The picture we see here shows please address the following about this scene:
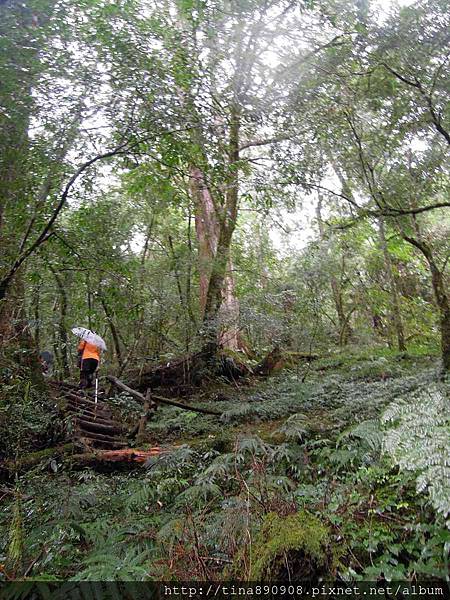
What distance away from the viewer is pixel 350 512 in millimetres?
2900

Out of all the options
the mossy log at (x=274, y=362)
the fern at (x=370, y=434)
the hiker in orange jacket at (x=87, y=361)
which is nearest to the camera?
the fern at (x=370, y=434)

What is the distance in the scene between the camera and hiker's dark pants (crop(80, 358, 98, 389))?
28.4 feet

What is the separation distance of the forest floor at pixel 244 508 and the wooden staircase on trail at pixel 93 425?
578 millimetres

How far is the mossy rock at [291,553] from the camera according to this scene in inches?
87.4

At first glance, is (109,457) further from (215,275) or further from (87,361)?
(215,275)

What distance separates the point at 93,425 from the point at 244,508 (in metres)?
4.53

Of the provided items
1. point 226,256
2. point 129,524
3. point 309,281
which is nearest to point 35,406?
point 129,524

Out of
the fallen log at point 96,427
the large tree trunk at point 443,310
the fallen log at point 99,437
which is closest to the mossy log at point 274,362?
the large tree trunk at point 443,310

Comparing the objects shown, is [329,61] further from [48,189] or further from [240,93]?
[48,189]

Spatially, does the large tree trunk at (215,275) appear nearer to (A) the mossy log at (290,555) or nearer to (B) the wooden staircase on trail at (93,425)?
(B) the wooden staircase on trail at (93,425)

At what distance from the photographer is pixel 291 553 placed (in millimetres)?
2289

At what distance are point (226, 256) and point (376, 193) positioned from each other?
4.36 metres

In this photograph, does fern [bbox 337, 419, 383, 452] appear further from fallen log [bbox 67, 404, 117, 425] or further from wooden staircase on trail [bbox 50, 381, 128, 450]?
fallen log [bbox 67, 404, 117, 425]

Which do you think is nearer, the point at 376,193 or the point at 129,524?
the point at 129,524
